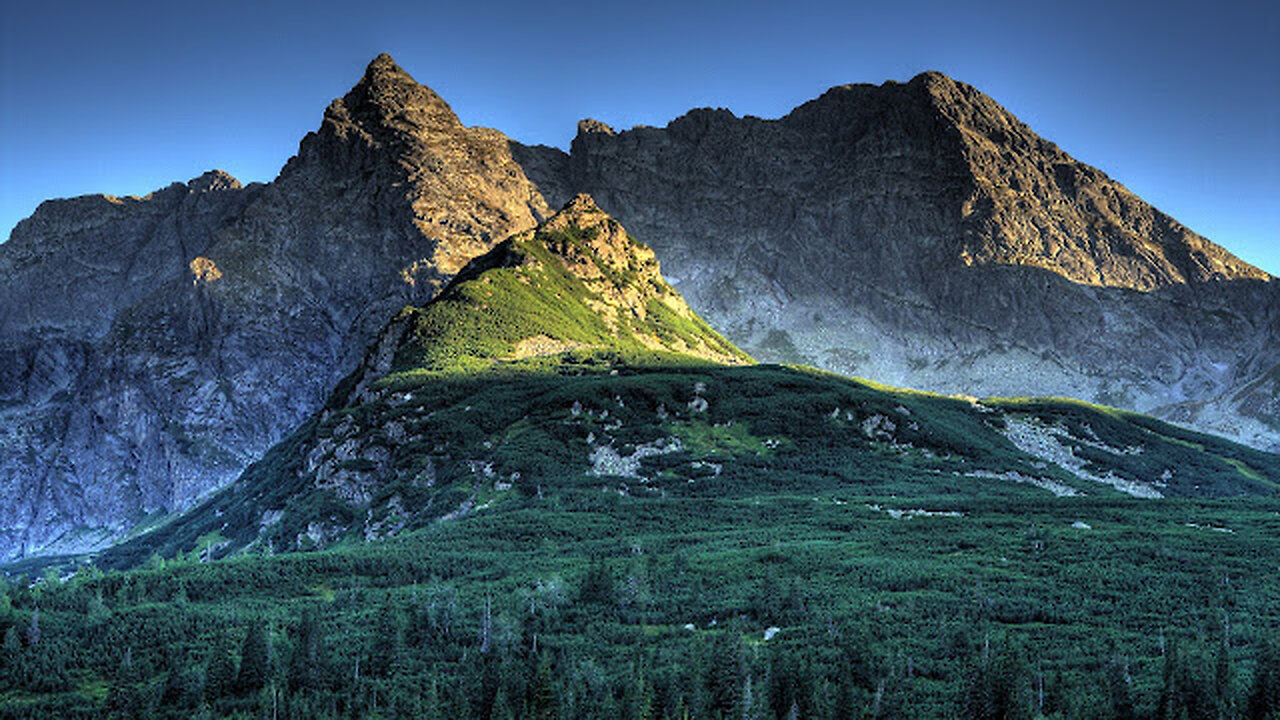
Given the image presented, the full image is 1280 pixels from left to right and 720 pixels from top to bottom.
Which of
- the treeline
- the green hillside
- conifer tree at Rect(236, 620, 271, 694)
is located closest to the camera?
the treeline

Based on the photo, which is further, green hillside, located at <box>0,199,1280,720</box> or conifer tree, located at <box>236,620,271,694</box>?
conifer tree, located at <box>236,620,271,694</box>

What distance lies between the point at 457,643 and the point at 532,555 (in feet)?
113

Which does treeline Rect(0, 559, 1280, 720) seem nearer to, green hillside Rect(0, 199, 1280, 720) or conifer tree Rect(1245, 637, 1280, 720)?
conifer tree Rect(1245, 637, 1280, 720)

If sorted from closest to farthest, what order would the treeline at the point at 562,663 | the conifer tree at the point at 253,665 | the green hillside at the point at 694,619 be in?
the treeline at the point at 562,663, the green hillside at the point at 694,619, the conifer tree at the point at 253,665

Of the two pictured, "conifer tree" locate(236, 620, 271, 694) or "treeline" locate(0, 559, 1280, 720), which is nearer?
"treeline" locate(0, 559, 1280, 720)

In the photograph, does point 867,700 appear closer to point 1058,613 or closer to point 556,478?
point 1058,613

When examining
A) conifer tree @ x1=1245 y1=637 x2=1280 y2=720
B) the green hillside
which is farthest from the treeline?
the green hillside

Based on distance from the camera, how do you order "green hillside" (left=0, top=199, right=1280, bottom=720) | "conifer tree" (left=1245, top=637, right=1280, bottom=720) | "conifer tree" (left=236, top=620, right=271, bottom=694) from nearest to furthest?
"conifer tree" (left=1245, top=637, right=1280, bottom=720) < "green hillside" (left=0, top=199, right=1280, bottom=720) < "conifer tree" (left=236, top=620, right=271, bottom=694)

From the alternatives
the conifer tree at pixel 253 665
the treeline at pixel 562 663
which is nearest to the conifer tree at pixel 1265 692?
the treeline at pixel 562 663

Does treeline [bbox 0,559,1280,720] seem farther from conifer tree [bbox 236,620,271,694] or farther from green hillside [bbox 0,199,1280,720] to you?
green hillside [bbox 0,199,1280,720]

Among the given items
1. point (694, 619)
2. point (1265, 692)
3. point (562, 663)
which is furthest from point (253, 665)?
point (1265, 692)

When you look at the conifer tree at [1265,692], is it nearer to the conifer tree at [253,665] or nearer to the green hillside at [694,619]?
the green hillside at [694,619]

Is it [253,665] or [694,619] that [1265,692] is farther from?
[253,665]

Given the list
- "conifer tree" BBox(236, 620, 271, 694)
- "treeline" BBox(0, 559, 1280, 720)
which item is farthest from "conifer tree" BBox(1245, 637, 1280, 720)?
"conifer tree" BBox(236, 620, 271, 694)
